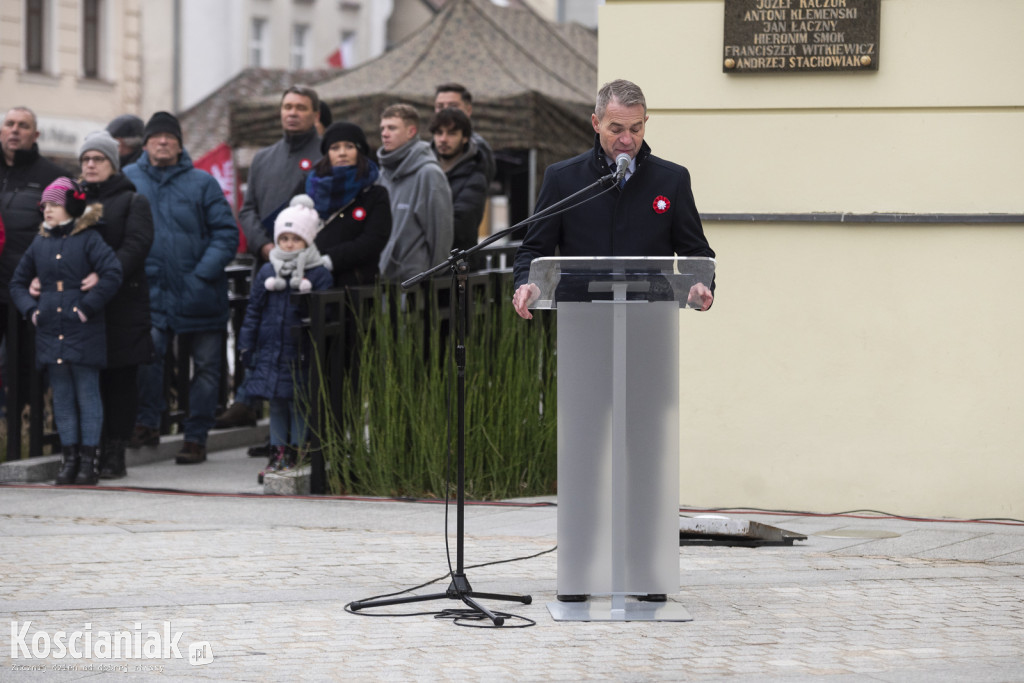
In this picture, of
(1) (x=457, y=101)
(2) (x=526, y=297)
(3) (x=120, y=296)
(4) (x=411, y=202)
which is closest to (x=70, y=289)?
(3) (x=120, y=296)

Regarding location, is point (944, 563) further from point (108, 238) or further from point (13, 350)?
point (13, 350)


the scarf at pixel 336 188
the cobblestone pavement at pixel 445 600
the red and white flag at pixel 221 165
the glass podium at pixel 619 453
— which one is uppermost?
the red and white flag at pixel 221 165

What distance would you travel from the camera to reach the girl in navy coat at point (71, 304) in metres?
9.90

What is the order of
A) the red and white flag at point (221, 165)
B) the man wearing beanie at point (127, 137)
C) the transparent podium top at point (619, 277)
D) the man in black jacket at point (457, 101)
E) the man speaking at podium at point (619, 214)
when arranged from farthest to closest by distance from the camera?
the red and white flag at point (221, 165) → the man wearing beanie at point (127, 137) → the man in black jacket at point (457, 101) → the man speaking at podium at point (619, 214) → the transparent podium top at point (619, 277)

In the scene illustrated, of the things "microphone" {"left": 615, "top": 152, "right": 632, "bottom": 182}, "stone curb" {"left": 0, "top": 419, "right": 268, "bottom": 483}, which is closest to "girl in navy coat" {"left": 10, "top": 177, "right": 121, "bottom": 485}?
"stone curb" {"left": 0, "top": 419, "right": 268, "bottom": 483}

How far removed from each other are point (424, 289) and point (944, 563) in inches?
161

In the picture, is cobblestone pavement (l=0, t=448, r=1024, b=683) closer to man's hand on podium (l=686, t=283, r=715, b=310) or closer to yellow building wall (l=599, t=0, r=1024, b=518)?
yellow building wall (l=599, t=0, r=1024, b=518)

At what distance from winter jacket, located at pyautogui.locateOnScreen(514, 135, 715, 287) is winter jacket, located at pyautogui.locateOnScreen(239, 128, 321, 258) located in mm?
4658

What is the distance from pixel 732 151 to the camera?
9047 mm

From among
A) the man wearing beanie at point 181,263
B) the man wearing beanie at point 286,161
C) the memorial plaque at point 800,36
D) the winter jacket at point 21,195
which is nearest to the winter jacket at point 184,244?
the man wearing beanie at point 181,263

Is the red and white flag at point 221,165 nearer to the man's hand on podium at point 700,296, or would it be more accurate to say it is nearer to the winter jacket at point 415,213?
the winter jacket at point 415,213

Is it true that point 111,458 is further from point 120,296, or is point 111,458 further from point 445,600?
point 445,600

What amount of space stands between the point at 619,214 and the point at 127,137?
6.71m

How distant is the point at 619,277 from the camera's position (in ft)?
20.0
